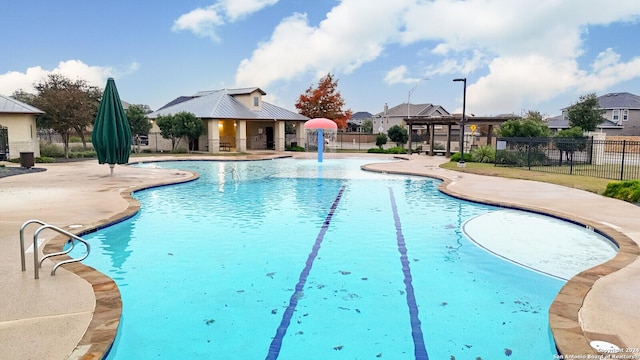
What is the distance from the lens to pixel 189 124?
34688 millimetres

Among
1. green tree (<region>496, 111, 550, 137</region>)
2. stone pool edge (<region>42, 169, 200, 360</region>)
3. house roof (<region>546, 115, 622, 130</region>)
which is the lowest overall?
stone pool edge (<region>42, 169, 200, 360</region>)

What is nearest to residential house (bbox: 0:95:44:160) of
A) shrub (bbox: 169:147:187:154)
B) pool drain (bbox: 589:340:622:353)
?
shrub (bbox: 169:147:187:154)

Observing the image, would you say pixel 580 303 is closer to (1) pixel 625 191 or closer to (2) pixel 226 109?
(1) pixel 625 191

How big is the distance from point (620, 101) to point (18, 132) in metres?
64.0

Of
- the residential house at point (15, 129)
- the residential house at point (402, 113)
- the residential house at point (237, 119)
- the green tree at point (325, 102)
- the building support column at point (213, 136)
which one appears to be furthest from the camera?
the residential house at point (402, 113)

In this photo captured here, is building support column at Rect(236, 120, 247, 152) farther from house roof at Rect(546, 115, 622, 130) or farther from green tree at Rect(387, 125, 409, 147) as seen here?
house roof at Rect(546, 115, 622, 130)

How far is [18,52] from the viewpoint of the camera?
34094 mm

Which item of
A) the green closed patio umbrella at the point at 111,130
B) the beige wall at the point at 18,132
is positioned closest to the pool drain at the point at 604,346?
the green closed patio umbrella at the point at 111,130

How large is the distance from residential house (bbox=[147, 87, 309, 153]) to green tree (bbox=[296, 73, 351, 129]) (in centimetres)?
519

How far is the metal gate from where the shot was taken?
24.6 m

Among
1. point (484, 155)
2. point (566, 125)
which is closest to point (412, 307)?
point (484, 155)

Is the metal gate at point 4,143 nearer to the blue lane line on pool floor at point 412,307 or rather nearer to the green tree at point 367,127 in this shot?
the blue lane line on pool floor at point 412,307

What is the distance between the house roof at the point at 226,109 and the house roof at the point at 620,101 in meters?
41.4

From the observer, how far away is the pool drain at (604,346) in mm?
3988
